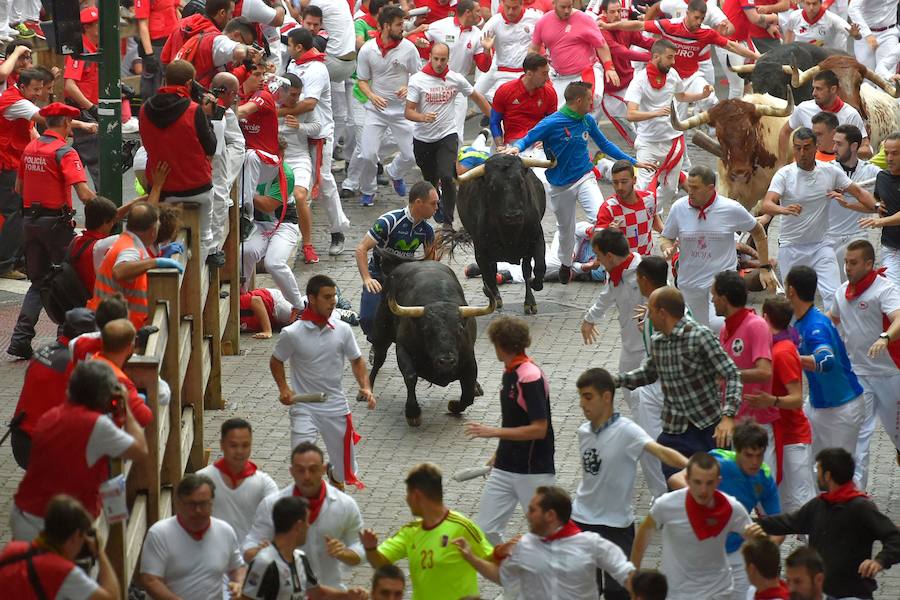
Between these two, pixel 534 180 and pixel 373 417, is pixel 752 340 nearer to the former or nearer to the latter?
pixel 373 417

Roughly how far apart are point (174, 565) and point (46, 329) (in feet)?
23.8

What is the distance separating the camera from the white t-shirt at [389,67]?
18.6 m

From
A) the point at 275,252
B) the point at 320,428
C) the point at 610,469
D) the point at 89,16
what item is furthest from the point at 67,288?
the point at 89,16

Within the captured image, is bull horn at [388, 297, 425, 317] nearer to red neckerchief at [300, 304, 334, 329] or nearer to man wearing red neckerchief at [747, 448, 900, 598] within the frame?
red neckerchief at [300, 304, 334, 329]

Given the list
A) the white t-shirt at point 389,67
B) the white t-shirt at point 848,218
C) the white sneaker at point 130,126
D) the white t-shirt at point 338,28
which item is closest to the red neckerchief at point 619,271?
the white t-shirt at point 848,218

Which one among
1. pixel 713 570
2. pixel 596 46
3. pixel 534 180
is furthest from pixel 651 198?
pixel 713 570

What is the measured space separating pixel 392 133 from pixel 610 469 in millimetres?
10634

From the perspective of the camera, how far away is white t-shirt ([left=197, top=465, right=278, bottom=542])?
8.84 m

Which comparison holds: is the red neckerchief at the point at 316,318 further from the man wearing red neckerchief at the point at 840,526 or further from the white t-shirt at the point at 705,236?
the man wearing red neckerchief at the point at 840,526

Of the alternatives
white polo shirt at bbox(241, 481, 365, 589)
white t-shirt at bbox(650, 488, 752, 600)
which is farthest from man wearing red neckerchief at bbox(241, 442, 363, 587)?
white t-shirt at bbox(650, 488, 752, 600)

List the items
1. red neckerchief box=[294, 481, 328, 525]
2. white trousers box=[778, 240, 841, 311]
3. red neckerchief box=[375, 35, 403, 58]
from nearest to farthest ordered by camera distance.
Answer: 1. red neckerchief box=[294, 481, 328, 525]
2. white trousers box=[778, 240, 841, 311]
3. red neckerchief box=[375, 35, 403, 58]

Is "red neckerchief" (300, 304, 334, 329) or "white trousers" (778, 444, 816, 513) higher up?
"red neckerchief" (300, 304, 334, 329)

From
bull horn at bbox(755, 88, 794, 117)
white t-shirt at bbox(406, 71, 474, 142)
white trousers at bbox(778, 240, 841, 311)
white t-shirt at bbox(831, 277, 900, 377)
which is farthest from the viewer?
white t-shirt at bbox(406, 71, 474, 142)

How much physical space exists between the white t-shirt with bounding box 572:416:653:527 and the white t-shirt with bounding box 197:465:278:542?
173 centimetres
